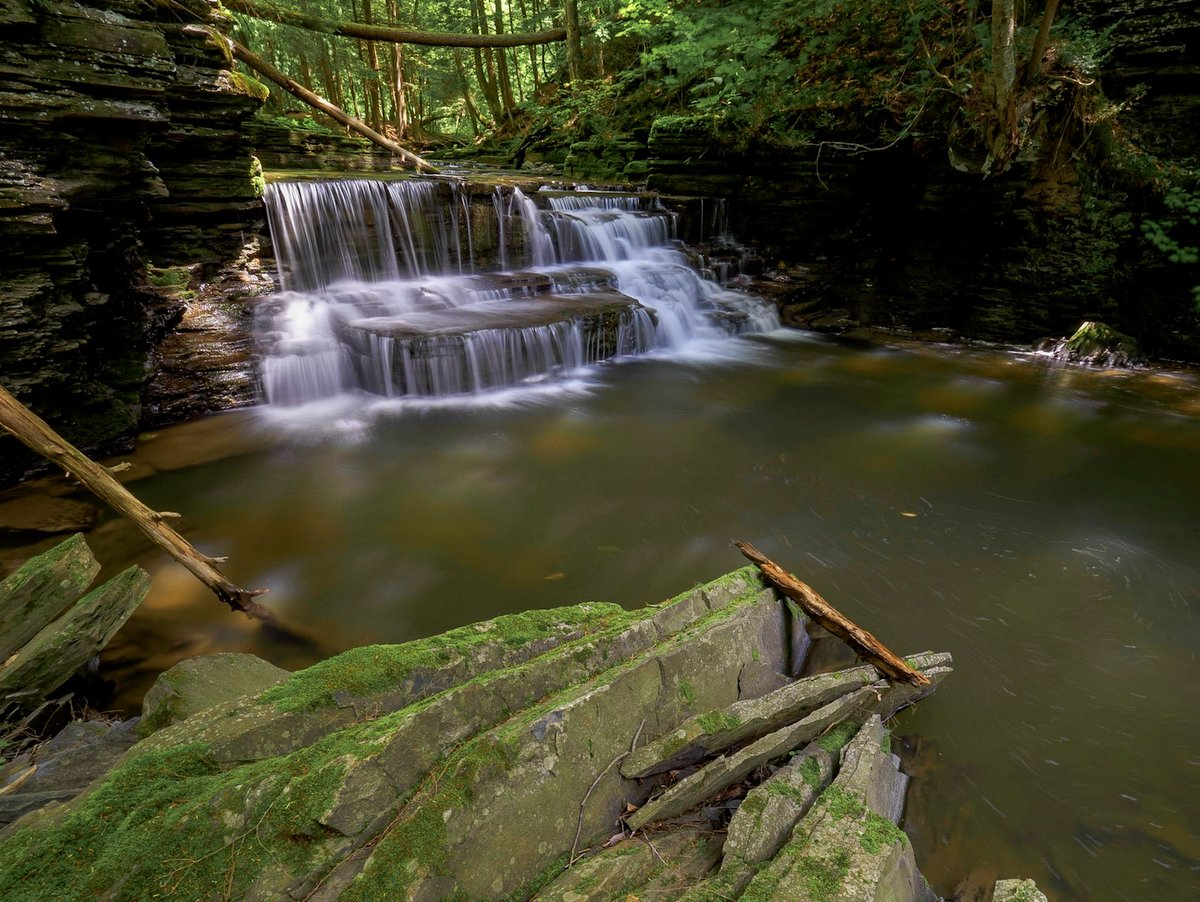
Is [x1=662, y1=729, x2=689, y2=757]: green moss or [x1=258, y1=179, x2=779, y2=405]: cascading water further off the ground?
[x1=258, y1=179, x2=779, y2=405]: cascading water

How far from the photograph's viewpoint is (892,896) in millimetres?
1835

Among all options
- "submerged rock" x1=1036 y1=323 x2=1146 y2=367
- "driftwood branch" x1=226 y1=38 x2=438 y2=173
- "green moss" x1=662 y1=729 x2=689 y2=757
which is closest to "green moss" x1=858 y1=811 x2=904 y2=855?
"green moss" x1=662 y1=729 x2=689 y2=757

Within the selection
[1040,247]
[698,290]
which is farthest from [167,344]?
[1040,247]

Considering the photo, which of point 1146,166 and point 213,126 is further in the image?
point 1146,166

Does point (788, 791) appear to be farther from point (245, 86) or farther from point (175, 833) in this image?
point (245, 86)

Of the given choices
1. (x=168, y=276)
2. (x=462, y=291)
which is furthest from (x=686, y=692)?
(x=462, y=291)

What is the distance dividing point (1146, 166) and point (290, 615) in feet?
41.1

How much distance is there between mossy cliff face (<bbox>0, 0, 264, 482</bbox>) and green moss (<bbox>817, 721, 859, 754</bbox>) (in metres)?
6.87

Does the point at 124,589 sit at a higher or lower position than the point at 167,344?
lower

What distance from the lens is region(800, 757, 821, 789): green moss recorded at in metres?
2.12

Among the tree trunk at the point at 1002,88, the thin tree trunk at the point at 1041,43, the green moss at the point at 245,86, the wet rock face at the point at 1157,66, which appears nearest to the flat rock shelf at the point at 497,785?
the green moss at the point at 245,86

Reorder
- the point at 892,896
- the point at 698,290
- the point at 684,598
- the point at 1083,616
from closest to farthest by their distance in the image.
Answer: the point at 892,896
the point at 684,598
the point at 1083,616
the point at 698,290

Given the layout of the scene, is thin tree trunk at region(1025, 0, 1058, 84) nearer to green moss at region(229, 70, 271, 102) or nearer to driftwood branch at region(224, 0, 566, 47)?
green moss at region(229, 70, 271, 102)

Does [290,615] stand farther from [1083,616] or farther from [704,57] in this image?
[704,57]
